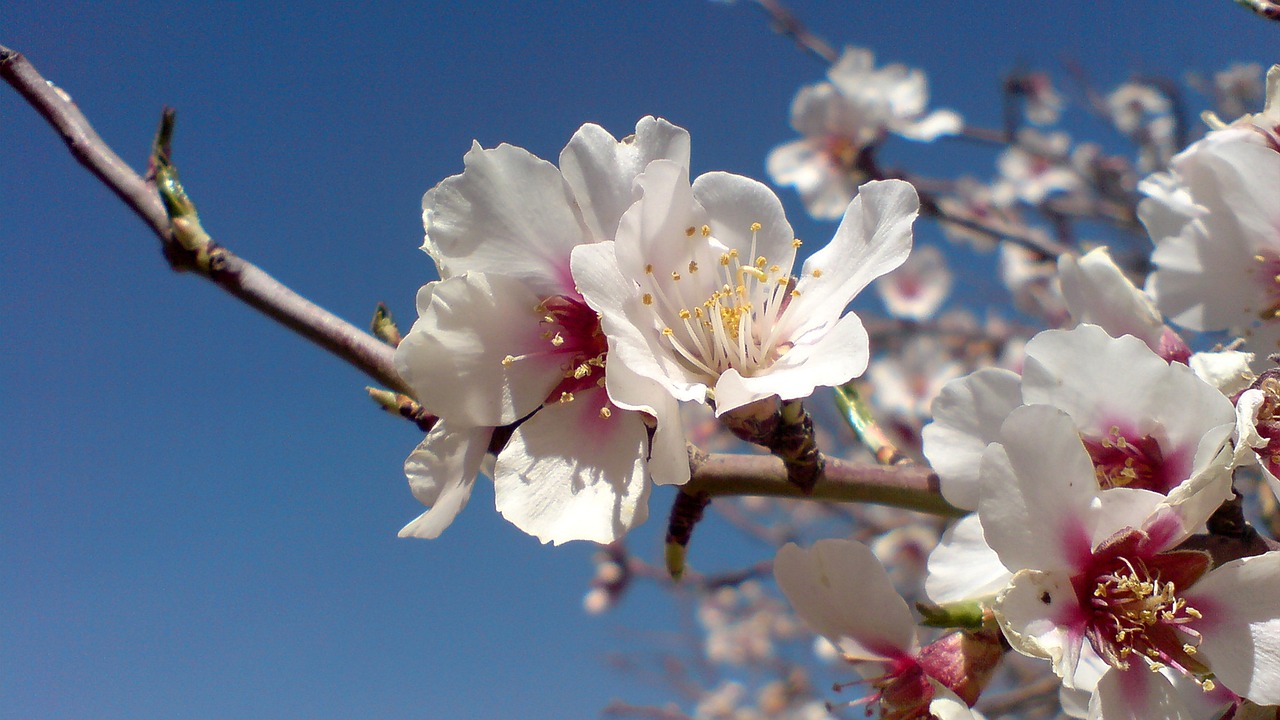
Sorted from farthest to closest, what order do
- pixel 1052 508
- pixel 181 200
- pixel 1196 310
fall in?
pixel 1196 310, pixel 181 200, pixel 1052 508

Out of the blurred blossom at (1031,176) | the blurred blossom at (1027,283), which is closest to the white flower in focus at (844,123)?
the blurred blossom at (1027,283)

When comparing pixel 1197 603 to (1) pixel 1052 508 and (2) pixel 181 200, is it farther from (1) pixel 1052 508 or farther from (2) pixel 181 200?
(2) pixel 181 200

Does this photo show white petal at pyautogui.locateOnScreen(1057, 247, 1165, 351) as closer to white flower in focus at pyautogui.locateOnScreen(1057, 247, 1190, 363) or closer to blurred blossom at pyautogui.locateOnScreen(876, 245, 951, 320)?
white flower in focus at pyautogui.locateOnScreen(1057, 247, 1190, 363)

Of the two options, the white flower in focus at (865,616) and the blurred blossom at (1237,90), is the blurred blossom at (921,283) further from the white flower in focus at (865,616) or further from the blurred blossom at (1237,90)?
the white flower in focus at (865,616)

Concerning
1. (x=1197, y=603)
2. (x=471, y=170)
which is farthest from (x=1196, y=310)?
(x=471, y=170)

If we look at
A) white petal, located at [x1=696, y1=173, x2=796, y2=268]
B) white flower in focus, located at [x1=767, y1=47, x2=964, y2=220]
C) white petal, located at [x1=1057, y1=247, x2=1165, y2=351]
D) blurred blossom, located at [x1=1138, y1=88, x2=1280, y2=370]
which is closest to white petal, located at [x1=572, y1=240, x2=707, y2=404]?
white petal, located at [x1=696, y1=173, x2=796, y2=268]

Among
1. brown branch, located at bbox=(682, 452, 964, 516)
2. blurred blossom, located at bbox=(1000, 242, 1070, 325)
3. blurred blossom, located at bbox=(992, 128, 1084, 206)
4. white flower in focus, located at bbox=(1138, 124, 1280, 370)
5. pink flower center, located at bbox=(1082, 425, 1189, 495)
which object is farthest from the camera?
blurred blossom, located at bbox=(992, 128, 1084, 206)
